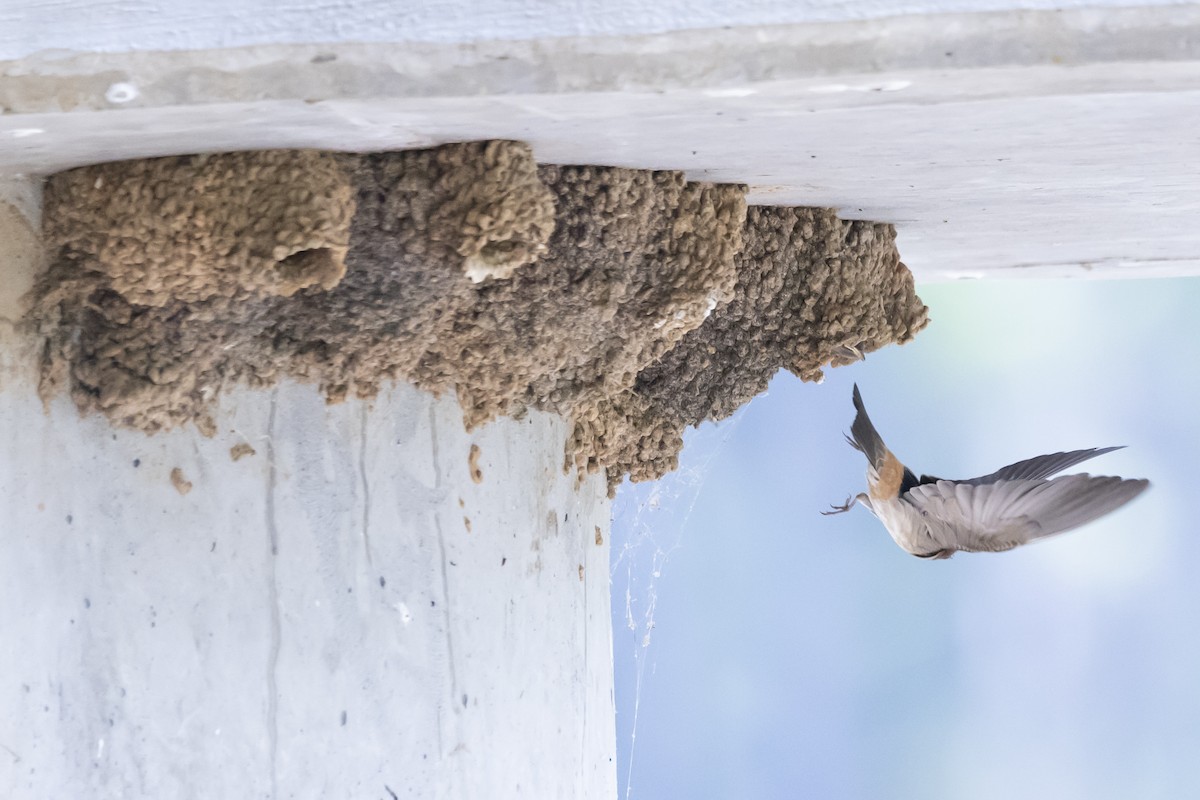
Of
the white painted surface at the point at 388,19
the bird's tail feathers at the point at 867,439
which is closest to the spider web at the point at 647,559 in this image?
the bird's tail feathers at the point at 867,439

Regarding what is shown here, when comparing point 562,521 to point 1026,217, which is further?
point 562,521

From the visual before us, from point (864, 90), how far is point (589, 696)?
100 inches

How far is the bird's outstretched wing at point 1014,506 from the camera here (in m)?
3.30

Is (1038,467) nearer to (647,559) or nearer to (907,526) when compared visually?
(907,526)

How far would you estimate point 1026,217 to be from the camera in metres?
3.79

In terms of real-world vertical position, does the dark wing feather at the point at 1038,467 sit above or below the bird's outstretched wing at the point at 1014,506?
above

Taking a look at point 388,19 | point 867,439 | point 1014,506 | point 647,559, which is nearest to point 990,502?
point 1014,506

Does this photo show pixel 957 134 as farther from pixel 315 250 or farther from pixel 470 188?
pixel 315 250

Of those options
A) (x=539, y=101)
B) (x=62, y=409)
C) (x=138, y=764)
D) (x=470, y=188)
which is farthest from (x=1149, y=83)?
(x=138, y=764)

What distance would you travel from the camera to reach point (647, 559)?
8328 mm

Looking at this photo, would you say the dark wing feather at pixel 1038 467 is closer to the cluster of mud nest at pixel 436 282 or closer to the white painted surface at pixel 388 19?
the cluster of mud nest at pixel 436 282

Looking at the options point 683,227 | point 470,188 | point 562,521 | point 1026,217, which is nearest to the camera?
point 470,188

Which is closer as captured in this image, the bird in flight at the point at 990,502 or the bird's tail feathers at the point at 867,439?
the bird in flight at the point at 990,502

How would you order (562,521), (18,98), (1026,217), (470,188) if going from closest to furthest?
(18,98) < (470,188) < (1026,217) < (562,521)
